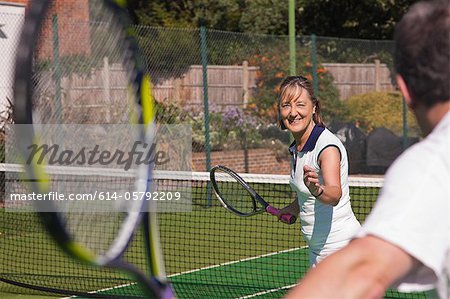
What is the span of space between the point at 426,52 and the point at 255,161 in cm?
1337

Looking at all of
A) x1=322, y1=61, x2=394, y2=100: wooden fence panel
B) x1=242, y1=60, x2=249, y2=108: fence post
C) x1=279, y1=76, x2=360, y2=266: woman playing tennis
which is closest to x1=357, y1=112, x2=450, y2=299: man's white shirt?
x1=279, y1=76, x2=360, y2=266: woman playing tennis

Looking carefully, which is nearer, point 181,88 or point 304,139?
point 304,139

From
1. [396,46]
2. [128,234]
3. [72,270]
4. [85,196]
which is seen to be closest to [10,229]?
[72,270]

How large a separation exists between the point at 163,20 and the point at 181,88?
8.58 m

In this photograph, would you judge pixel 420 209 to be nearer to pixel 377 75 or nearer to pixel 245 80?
pixel 245 80

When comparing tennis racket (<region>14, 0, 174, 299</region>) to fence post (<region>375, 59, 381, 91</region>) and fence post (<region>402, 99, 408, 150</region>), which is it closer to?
fence post (<region>402, 99, 408, 150</region>)

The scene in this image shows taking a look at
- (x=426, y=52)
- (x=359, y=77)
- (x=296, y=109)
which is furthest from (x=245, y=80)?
(x=426, y=52)

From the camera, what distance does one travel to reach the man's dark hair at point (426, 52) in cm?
189

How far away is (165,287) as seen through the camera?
2.48 metres

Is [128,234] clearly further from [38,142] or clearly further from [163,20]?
[163,20]

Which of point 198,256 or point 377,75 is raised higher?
point 377,75

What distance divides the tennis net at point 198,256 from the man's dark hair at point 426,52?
3.85 meters

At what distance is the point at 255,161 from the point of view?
50.1ft

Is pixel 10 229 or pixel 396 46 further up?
pixel 396 46
